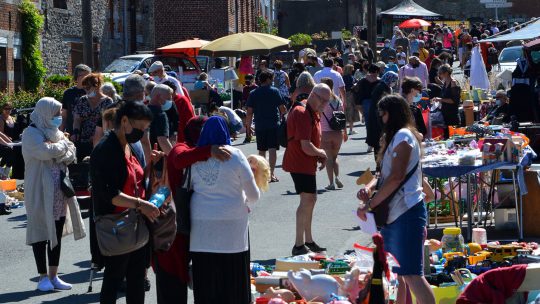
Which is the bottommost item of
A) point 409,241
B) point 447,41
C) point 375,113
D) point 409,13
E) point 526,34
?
point 409,241

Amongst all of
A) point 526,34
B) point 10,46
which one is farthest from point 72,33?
point 526,34

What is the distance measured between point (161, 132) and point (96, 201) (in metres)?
3.76

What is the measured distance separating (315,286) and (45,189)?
287cm

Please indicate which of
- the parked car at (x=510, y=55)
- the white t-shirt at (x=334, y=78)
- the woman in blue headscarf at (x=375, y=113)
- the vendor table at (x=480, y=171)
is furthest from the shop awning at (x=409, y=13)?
the vendor table at (x=480, y=171)

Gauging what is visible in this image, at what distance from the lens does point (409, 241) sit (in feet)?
25.1

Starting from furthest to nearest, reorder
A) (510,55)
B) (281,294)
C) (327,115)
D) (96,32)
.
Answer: (96,32), (510,55), (327,115), (281,294)

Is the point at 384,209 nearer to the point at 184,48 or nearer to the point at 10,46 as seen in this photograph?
the point at 10,46

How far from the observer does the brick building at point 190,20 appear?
46.3 metres

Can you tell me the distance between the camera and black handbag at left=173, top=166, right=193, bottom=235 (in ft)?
25.0

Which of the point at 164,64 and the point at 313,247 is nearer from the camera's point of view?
the point at 313,247

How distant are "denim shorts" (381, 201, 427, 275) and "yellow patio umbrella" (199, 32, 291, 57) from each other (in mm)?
19800

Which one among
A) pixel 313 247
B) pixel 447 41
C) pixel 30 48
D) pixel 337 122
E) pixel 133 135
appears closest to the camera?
pixel 133 135

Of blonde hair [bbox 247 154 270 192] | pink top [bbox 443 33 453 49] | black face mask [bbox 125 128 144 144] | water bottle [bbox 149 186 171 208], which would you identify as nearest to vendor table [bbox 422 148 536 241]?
blonde hair [bbox 247 154 270 192]

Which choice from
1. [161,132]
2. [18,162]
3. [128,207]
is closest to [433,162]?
[161,132]
